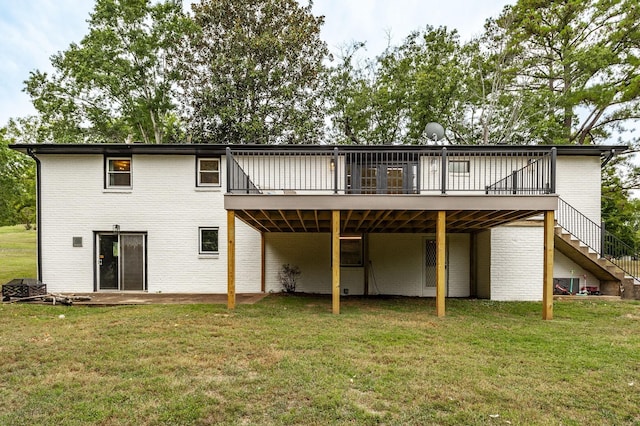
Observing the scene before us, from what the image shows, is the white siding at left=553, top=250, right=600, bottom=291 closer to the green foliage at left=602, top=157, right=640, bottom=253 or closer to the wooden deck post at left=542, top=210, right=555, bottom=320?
the wooden deck post at left=542, top=210, right=555, bottom=320

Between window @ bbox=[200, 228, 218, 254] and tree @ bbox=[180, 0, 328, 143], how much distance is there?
8.39 meters

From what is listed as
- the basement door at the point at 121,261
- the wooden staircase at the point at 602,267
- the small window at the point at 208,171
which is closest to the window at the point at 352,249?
the small window at the point at 208,171

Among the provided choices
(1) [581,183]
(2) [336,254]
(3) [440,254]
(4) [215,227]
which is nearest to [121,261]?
(4) [215,227]

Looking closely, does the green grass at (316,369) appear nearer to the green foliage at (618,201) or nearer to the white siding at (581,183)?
the white siding at (581,183)

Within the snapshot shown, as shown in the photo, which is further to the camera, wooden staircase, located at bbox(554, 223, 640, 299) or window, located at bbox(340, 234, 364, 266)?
window, located at bbox(340, 234, 364, 266)

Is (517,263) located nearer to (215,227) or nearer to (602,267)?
(602,267)

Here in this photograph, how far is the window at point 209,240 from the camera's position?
37.9ft

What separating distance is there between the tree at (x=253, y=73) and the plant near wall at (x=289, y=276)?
9275mm

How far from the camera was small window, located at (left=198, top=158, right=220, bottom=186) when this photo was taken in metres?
11.6

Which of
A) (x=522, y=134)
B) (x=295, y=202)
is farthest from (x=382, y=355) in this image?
(x=522, y=134)

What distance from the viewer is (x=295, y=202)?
776cm

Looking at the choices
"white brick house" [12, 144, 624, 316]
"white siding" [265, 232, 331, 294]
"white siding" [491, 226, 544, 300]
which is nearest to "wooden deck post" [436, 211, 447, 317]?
→ "white brick house" [12, 144, 624, 316]

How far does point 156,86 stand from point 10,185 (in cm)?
942

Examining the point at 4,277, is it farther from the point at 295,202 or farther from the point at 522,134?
the point at 522,134
